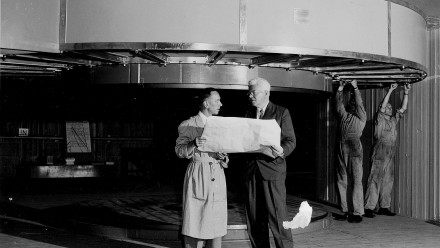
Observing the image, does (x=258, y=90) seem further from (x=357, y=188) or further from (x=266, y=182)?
(x=357, y=188)

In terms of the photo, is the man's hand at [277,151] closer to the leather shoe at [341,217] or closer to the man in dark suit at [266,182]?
the man in dark suit at [266,182]

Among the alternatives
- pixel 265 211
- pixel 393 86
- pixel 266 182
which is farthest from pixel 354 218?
pixel 266 182

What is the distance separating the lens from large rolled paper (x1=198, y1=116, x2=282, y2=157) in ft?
17.5

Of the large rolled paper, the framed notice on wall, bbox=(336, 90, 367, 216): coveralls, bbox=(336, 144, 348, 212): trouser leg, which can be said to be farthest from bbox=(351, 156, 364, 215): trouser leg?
the framed notice on wall

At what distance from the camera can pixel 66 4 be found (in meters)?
7.05

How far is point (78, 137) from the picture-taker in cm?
1816

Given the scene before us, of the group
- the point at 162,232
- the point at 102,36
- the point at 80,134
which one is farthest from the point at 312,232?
the point at 80,134

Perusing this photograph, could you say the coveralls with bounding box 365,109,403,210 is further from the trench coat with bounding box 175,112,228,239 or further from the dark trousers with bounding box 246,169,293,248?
the trench coat with bounding box 175,112,228,239

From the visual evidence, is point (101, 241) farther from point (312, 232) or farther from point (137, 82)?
point (312, 232)

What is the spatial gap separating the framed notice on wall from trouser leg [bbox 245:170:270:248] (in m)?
13.0

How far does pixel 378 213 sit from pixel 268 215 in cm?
557

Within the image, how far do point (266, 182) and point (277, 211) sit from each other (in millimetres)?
331

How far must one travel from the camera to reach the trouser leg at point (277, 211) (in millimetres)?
5844

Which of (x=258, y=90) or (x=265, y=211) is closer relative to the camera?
(x=258, y=90)
